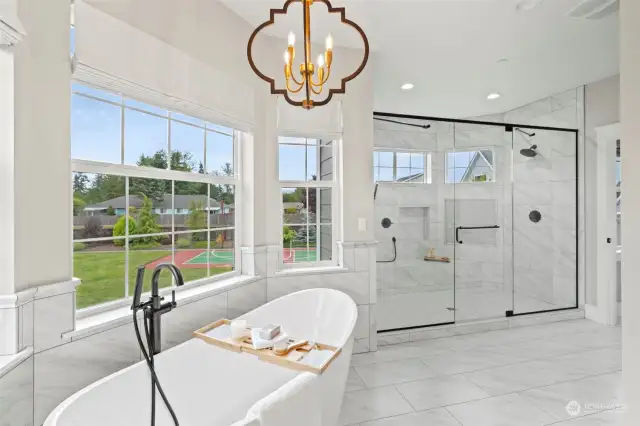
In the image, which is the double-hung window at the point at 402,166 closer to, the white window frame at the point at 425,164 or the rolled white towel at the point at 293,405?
the white window frame at the point at 425,164

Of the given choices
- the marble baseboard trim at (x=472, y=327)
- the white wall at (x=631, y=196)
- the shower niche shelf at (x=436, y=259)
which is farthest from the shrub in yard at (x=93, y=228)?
the shower niche shelf at (x=436, y=259)

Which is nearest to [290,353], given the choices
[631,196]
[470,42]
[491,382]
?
[631,196]

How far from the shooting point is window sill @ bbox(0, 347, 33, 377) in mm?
1201

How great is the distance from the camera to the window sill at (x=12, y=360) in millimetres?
1201

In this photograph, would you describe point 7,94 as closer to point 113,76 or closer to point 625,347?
point 113,76

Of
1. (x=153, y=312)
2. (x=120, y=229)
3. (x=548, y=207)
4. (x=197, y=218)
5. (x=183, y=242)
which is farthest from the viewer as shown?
(x=548, y=207)

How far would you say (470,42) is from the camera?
114 inches

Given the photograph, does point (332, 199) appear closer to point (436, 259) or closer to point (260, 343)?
point (260, 343)

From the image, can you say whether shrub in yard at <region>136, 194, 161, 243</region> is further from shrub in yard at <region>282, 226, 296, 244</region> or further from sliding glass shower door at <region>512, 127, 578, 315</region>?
sliding glass shower door at <region>512, 127, 578, 315</region>

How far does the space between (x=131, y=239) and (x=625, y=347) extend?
8.05 feet

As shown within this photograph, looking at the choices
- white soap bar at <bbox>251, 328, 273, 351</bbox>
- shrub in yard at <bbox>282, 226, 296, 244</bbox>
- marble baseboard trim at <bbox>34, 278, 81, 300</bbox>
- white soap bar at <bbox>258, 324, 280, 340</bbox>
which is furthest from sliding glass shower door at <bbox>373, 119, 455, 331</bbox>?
marble baseboard trim at <bbox>34, 278, 81, 300</bbox>

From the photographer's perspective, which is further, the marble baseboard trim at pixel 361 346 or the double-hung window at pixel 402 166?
the double-hung window at pixel 402 166

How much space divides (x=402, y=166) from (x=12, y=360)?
4.49 metres

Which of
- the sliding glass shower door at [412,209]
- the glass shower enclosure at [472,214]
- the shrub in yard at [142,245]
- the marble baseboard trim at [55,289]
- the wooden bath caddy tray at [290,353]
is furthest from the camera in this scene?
the sliding glass shower door at [412,209]
